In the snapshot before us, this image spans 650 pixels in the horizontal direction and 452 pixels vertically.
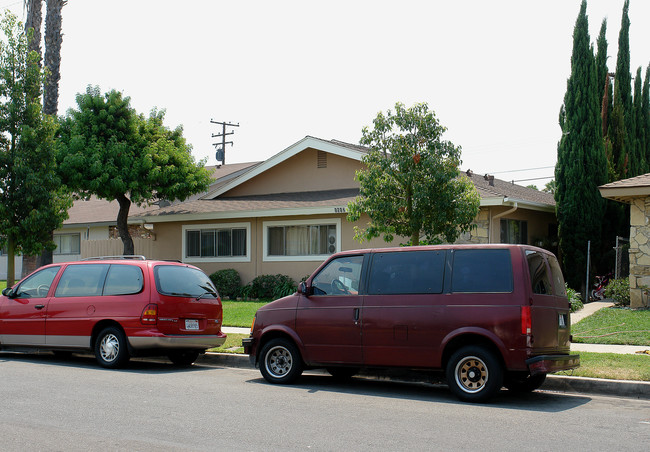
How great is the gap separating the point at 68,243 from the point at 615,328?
83.3 feet

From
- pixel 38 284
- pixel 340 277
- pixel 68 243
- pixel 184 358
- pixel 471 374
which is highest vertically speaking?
pixel 68 243

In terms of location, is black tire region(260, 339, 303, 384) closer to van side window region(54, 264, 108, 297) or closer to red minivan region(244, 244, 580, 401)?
red minivan region(244, 244, 580, 401)

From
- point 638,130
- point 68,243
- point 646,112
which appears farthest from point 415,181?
point 68,243

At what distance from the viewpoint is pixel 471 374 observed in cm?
836

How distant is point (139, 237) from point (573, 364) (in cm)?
2025

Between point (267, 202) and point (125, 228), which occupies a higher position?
point (267, 202)

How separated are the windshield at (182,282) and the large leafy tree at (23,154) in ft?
23.8

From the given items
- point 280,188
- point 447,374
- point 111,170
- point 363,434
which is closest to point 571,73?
point 280,188

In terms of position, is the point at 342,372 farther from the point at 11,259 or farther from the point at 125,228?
the point at 125,228

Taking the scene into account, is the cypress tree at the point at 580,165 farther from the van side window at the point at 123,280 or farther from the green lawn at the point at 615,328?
the van side window at the point at 123,280

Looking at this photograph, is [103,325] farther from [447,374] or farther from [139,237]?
[139,237]

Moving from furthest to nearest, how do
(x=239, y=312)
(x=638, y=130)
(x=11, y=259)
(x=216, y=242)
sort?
(x=638, y=130) < (x=216, y=242) < (x=239, y=312) < (x=11, y=259)

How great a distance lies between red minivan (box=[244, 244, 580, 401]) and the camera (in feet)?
26.9

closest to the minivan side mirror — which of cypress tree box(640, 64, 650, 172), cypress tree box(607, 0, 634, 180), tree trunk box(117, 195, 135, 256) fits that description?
tree trunk box(117, 195, 135, 256)
